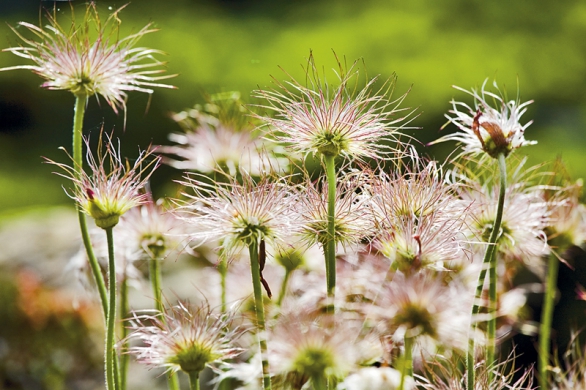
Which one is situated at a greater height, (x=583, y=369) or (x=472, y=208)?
(x=472, y=208)

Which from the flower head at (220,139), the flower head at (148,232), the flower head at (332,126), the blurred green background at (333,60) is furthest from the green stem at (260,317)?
the blurred green background at (333,60)

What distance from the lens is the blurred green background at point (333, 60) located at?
4.81 m

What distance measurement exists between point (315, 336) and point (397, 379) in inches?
7.9

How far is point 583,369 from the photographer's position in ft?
2.69

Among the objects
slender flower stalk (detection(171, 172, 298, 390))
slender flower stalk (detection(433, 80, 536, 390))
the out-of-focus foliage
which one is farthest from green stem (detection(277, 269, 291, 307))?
the out-of-focus foliage

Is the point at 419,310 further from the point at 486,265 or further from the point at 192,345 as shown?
the point at 192,345

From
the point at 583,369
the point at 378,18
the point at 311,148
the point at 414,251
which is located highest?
the point at 378,18

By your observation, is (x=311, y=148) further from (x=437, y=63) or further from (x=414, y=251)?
(x=437, y=63)

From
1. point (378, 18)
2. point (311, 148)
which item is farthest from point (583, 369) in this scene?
point (378, 18)

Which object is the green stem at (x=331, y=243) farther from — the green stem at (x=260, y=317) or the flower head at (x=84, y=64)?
the flower head at (x=84, y=64)

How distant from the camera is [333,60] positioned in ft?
16.5

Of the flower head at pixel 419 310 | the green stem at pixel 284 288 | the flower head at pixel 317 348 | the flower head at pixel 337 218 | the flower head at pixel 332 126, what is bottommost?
the flower head at pixel 317 348

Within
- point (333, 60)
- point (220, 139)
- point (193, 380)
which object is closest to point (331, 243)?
point (193, 380)

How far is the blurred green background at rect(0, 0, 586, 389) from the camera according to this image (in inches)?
189
